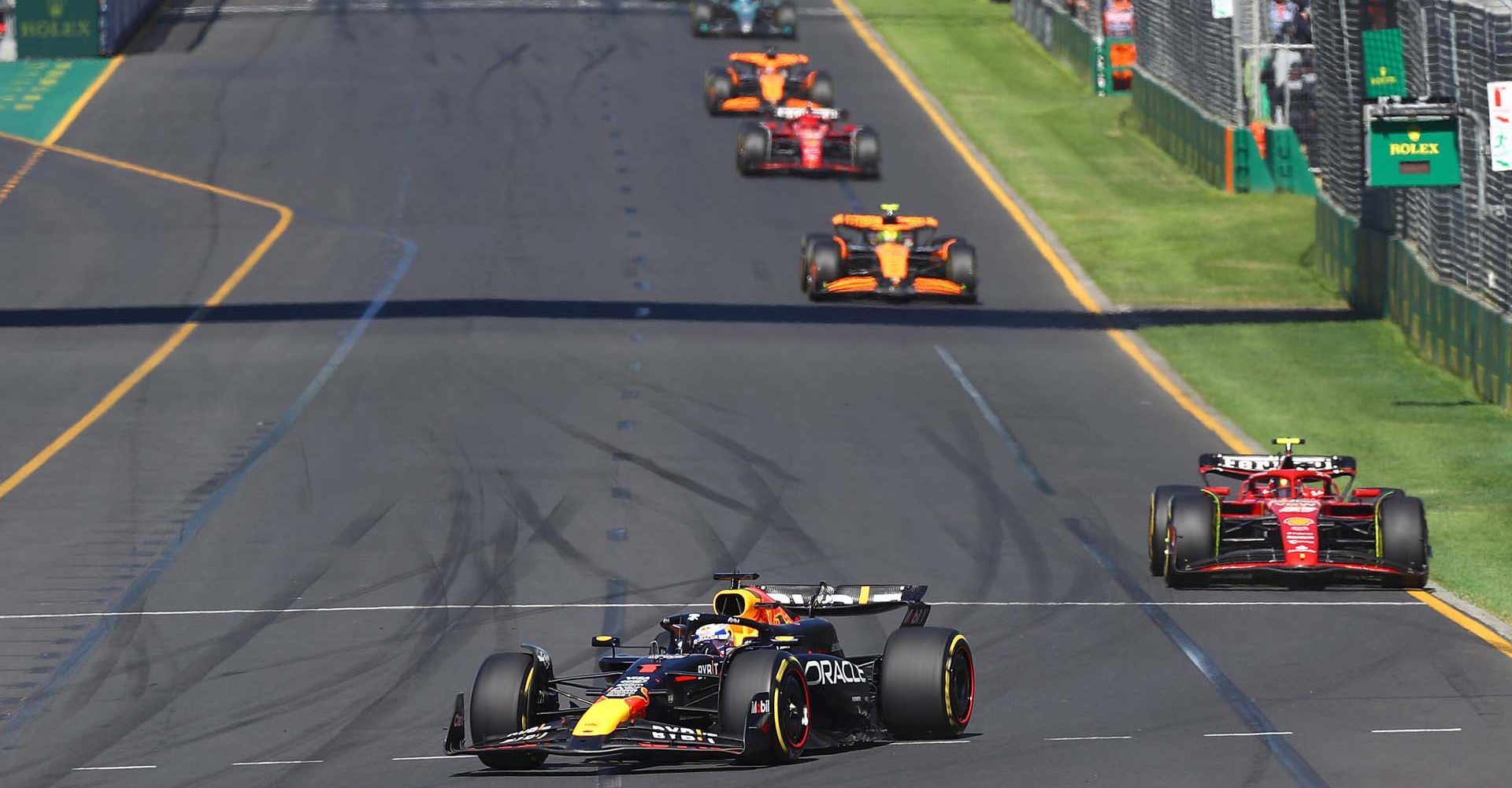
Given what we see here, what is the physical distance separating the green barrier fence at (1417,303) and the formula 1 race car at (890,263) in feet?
20.7

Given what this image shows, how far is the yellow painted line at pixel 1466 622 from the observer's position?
18344 millimetres

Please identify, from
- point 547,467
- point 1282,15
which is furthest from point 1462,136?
point 1282,15

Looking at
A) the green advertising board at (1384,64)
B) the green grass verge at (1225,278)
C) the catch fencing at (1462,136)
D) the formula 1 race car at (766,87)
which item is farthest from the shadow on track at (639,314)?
the formula 1 race car at (766,87)

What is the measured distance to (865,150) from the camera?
146 ft

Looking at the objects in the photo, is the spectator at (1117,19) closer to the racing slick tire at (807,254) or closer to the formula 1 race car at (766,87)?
the formula 1 race car at (766,87)

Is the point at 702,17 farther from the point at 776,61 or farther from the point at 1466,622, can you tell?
the point at 1466,622

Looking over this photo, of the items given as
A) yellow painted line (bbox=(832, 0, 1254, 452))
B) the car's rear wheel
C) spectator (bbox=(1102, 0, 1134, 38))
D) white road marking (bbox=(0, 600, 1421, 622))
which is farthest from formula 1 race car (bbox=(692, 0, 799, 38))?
white road marking (bbox=(0, 600, 1421, 622))

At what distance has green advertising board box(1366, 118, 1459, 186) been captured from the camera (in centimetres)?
2702

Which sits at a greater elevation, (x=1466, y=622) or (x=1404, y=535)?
(x=1404, y=535)

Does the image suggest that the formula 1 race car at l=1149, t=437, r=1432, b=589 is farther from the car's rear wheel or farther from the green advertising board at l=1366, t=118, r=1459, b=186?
the car's rear wheel

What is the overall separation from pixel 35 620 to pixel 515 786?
731 centimetres

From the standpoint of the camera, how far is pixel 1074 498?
81.1 feet

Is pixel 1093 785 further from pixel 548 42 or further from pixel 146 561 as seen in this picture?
pixel 548 42

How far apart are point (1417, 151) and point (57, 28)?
37646 millimetres
